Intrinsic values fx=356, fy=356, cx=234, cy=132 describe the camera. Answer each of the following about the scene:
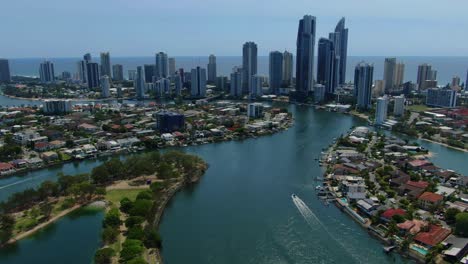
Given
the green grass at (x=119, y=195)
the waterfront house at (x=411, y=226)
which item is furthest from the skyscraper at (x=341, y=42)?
the green grass at (x=119, y=195)

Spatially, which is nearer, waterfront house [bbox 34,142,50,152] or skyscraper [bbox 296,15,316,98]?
waterfront house [bbox 34,142,50,152]

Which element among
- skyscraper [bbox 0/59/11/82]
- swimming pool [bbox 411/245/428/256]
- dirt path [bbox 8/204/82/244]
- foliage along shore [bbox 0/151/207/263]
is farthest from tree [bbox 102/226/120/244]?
skyscraper [bbox 0/59/11/82]

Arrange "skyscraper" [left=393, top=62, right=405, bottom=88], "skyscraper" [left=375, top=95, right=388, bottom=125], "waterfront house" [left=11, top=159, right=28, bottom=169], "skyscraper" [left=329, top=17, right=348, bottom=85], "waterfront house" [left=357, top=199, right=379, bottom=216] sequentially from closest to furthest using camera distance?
"waterfront house" [left=357, top=199, right=379, bottom=216] → "waterfront house" [left=11, top=159, right=28, bottom=169] → "skyscraper" [left=375, top=95, right=388, bottom=125] → "skyscraper" [left=393, top=62, right=405, bottom=88] → "skyscraper" [left=329, top=17, right=348, bottom=85]

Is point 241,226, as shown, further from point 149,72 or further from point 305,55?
point 149,72

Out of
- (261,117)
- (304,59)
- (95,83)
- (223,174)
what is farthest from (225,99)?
(223,174)

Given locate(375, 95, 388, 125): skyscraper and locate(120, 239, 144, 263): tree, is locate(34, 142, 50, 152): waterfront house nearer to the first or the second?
locate(120, 239, 144, 263): tree

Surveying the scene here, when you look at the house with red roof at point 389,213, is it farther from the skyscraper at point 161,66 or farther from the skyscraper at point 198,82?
the skyscraper at point 161,66

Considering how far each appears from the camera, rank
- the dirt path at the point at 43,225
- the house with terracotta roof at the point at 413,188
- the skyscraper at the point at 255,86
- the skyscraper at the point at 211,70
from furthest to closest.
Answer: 1. the skyscraper at the point at 211,70
2. the skyscraper at the point at 255,86
3. the house with terracotta roof at the point at 413,188
4. the dirt path at the point at 43,225
